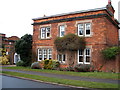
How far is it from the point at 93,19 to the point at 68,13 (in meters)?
3.81

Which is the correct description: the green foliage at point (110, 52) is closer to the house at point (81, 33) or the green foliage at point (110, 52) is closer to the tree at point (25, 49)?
the house at point (81, 33)

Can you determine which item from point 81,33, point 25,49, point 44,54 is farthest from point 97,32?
point 25,49

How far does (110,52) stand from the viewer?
56.2 feet

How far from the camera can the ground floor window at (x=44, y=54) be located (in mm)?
22703

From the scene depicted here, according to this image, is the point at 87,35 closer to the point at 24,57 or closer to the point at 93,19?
the point at 93,19

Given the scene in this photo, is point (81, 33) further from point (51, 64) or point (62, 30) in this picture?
point (51, 64)

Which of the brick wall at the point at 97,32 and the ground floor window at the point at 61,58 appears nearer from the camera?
the brick wall at the point at 97,32

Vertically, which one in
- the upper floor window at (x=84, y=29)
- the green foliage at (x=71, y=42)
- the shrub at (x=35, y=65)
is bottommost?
the shrub at (x=35, y=65)

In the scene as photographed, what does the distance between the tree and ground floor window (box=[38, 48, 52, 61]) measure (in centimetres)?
203

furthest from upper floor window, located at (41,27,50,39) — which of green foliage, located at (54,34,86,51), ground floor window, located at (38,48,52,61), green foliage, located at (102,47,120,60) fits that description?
green foliage, located at (102,47,120,60)

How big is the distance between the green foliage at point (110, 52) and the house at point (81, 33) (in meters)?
0.58

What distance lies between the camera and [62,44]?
2023 centimetres

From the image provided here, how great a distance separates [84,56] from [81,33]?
305 centimetres

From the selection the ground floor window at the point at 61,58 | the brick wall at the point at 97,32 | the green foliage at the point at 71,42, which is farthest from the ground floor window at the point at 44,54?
the green foliage at the point at 71,42
